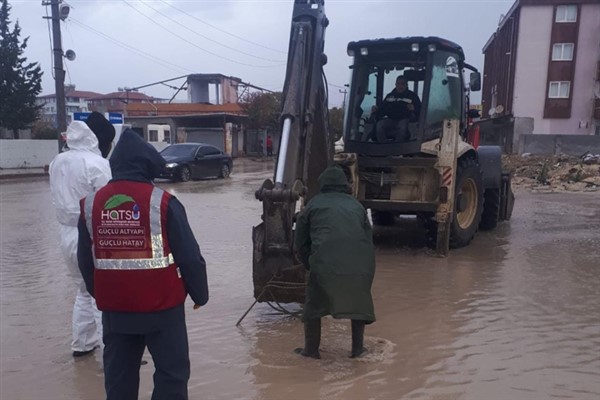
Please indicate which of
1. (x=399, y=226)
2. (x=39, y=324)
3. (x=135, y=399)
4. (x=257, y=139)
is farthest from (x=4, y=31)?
(x=135, y=399)

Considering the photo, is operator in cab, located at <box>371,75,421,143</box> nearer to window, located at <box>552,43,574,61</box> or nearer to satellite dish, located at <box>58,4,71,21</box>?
satellite dish, located at <box>58,4,71,21</box>

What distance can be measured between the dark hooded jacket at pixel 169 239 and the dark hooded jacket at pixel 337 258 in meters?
1.36

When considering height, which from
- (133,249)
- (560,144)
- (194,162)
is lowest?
(194,162)

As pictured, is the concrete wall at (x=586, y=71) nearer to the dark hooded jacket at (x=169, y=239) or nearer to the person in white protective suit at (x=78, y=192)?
the person in white protective suit at (x=78, y=192)

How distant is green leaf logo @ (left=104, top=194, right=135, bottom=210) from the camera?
9.94 ft

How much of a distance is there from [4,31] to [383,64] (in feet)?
116

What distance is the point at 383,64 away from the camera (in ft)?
29.2

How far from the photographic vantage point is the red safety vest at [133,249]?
3027 millimetres

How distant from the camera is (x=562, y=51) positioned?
38438 mm

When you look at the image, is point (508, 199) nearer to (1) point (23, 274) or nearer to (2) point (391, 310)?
(2) point (391, 310)

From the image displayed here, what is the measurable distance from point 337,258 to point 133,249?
69.5 inches

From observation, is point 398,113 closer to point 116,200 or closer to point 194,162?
point 116,200

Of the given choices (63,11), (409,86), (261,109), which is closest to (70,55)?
(63,11)

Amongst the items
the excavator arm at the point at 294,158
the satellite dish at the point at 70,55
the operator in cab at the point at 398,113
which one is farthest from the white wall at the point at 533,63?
the excavator arm at the point at 294,158
